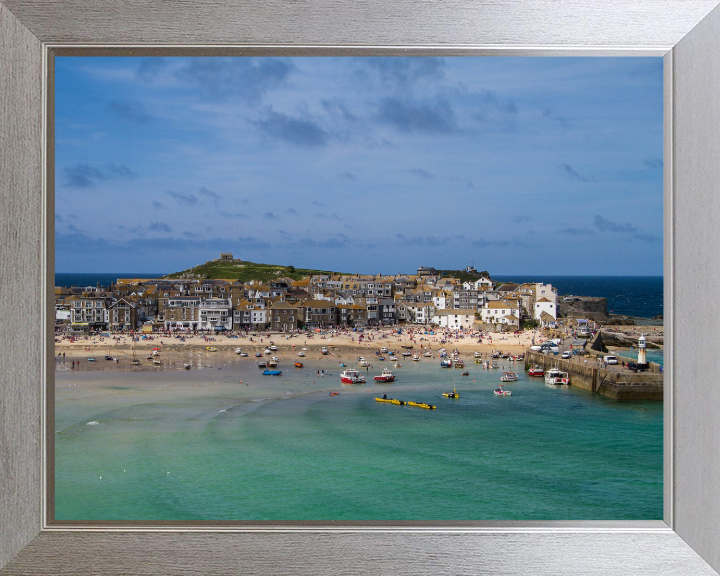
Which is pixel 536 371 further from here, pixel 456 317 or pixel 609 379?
pixel 456 317

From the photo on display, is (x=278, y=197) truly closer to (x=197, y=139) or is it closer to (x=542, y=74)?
(x=197, y=139)

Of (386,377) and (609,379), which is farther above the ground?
(609,379)

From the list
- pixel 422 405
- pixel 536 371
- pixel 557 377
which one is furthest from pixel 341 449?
pixel 557 377

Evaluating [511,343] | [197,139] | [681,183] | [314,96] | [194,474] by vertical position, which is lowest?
[194,474]

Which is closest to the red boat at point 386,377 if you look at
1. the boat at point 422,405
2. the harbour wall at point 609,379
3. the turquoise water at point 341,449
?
the turquoise water at point 341,449

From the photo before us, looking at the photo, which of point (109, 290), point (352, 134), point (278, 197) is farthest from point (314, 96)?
point (109, 290)

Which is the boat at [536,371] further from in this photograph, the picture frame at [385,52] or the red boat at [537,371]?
the picture frame at [385,52]

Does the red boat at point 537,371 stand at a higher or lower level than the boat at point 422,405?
higher
